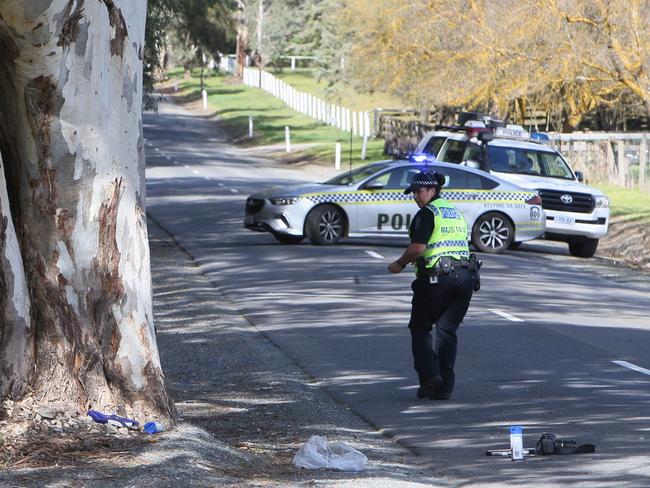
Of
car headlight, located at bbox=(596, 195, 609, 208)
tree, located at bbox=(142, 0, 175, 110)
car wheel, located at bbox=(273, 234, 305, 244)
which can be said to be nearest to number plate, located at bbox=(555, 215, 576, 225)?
car headlight, located at bbox=(596, 195, 609, 208)

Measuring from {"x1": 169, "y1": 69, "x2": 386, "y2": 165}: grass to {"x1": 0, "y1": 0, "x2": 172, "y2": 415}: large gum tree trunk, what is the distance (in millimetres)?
40584

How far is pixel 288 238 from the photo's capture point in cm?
2253

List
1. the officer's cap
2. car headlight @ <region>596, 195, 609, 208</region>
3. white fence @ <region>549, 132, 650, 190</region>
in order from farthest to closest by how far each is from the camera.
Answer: white fence @ <region>549, 132, 650, 190</region> → car headlight @ <region>596, 195, 609, 208</region> → the officer's cap

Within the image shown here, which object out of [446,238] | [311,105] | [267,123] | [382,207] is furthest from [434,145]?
[311,105]

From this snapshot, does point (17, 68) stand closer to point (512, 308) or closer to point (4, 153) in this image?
point (4, 153)

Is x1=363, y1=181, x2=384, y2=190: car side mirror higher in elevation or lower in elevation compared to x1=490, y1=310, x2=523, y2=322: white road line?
higher

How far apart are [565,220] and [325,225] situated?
15.0 ft

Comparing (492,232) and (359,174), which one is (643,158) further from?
(359,174)

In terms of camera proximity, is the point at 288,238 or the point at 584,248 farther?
the point at 584,248

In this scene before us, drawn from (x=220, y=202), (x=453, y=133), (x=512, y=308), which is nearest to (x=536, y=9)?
(x=453, y=133)

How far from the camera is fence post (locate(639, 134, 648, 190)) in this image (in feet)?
108

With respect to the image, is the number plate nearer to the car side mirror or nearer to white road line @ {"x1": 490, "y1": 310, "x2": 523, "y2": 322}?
the car side mirror

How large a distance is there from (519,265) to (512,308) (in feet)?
17.6

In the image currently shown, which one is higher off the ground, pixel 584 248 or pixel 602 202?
pixel 602 202
